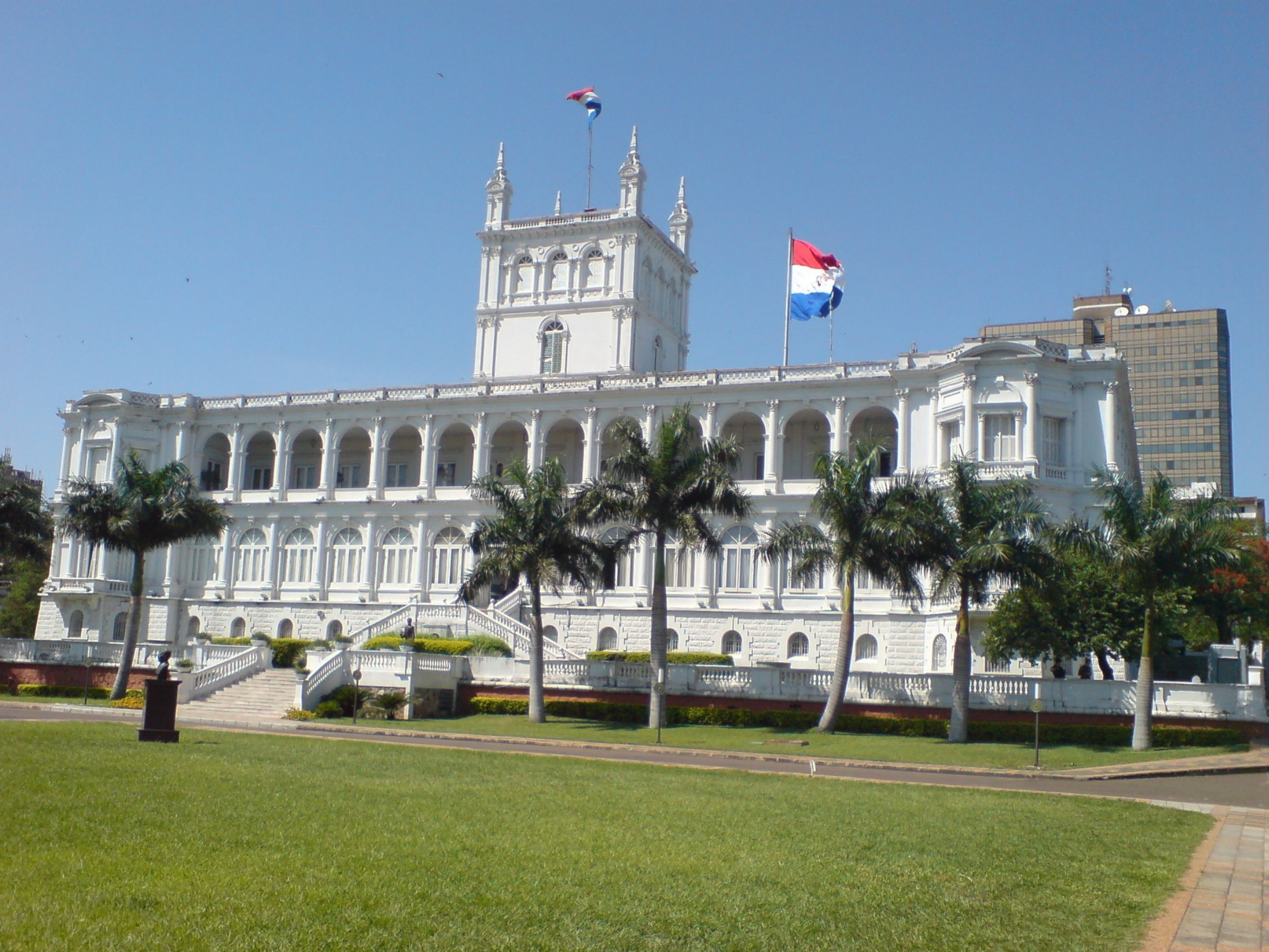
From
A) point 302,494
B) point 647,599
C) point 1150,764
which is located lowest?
point 1150,764

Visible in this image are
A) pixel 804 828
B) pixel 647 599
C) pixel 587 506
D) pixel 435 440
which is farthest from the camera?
pixel 435 440

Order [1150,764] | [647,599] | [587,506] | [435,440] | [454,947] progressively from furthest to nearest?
[435,440] → [647,599] → [587,506] → [1150,764] → [454,947]

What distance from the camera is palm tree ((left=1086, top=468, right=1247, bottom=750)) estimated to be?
120ft

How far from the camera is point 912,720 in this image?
135 feet

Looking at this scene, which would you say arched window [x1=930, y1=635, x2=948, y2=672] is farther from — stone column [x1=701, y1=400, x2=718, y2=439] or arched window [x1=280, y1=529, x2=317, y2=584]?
arched window [x1=280, y1=529, x2=317, y2=584]

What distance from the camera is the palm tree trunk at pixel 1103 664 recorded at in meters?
42.3

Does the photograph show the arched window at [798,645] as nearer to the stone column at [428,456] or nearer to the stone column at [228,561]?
the stone column at [428,456]

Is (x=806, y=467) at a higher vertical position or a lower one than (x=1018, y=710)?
higher

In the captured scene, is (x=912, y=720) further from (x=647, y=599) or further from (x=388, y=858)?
(x=388, y=858)

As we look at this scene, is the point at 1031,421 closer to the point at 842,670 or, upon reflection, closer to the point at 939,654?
the point at 939,654

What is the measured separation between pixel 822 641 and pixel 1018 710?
689 inches

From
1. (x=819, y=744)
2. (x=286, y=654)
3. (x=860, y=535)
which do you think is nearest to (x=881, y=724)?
(x=819, y=744)

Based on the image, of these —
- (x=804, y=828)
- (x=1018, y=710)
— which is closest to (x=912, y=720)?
(x=1018, y=710)

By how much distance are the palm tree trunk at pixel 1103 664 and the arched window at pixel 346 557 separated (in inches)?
1563
